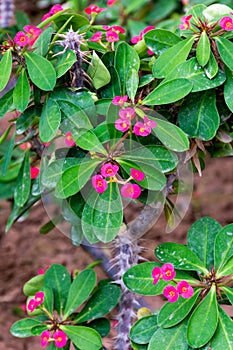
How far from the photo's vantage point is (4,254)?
9.68 ft

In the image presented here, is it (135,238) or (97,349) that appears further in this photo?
(135,238)

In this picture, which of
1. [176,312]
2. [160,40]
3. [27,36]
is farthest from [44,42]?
[176,312]

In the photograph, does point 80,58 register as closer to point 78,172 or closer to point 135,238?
point 78,172

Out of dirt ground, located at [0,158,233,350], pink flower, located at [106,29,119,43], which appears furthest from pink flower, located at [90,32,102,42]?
dirt ground, located at [0,158,233,350]

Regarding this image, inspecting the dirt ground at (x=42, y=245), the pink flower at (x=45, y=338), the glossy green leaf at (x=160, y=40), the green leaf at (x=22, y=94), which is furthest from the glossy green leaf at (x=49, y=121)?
the dirt ground at (x=42, y=245)

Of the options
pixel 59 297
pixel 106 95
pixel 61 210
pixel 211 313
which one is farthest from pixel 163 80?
pixel 59 297

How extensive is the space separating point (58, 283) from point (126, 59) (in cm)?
68

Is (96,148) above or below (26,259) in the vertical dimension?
above

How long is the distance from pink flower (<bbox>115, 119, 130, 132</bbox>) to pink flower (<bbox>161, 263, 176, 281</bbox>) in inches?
13.6

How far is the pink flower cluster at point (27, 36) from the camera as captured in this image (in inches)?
55.3

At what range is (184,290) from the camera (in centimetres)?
141

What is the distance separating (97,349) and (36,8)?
3040mm

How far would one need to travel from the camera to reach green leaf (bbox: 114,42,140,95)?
1431 millimetres

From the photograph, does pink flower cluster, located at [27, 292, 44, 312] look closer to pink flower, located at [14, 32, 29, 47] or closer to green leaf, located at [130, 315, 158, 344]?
green leaf, located at [130, 315, 158, 344]
